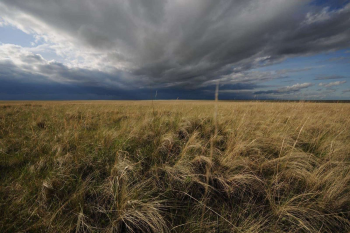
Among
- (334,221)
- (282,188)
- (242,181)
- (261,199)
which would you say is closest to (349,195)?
(334,221)

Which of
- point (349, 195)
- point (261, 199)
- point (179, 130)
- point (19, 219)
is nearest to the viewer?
point (19, 219)

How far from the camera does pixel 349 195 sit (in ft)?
4.89

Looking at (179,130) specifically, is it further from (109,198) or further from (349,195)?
(349,195)

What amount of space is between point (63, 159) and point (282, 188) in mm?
3269

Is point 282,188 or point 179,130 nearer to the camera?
point 282,188

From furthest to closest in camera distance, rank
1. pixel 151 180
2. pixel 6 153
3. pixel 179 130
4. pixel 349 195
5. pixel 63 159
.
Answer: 1. pixel 179 130
2. pixel 6 153
3. pixel 63 159
4. pixel 151 180
5. pixel 349 195

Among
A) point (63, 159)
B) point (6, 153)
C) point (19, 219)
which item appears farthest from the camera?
point (6, 153)

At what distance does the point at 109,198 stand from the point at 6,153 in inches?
98.8

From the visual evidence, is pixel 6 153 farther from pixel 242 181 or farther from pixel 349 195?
pixel 349 195

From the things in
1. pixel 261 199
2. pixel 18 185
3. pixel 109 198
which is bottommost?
pixel 261 199

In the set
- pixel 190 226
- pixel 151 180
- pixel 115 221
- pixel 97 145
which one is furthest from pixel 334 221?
pixel 97 145

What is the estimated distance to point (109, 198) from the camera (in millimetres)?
1521

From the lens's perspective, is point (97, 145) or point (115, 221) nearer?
point (115, 221)

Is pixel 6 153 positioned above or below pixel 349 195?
above
